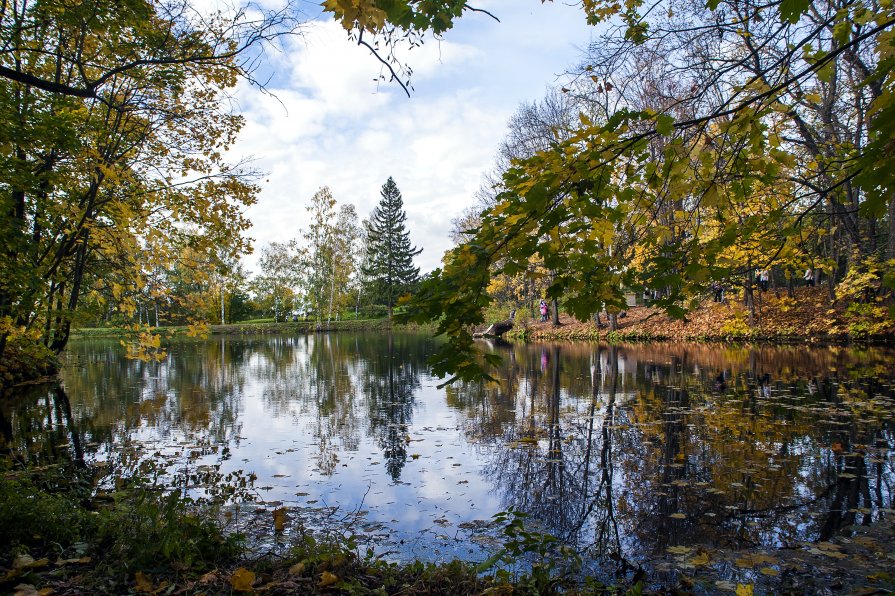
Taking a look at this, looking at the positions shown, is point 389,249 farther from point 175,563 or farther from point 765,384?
point 175,563

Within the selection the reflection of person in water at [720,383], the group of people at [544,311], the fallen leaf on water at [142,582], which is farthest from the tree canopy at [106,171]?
the group of people at [544,311]

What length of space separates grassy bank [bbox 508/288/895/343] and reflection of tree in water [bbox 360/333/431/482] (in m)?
6.40

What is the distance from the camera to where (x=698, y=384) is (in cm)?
1133

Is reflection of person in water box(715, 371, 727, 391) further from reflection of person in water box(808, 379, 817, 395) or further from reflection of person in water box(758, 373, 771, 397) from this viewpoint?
reflection of person in water box(808, 379, 817, 395)

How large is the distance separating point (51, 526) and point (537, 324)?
30085mm

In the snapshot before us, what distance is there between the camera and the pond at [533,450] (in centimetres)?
449

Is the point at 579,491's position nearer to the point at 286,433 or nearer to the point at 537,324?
the point at 286,433

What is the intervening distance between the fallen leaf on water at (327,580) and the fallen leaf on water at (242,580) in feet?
1.27

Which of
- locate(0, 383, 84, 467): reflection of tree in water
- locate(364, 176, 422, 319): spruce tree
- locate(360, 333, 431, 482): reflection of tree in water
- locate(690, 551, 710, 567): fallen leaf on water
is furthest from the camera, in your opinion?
locate(364, 176, 422, 319): spruce tree

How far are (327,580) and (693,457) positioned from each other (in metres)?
4.73

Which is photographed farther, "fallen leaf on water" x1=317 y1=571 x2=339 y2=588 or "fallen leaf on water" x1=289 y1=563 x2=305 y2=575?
"fallen leaf on water" x1=289 y1=563 x2=305 y2=575

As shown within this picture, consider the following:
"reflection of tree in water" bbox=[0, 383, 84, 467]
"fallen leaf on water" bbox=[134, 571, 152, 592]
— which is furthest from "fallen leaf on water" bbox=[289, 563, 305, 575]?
"reflection of tree in water" bbox=[0, 383, 84, 467]

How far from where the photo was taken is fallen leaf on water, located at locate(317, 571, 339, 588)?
121 inches

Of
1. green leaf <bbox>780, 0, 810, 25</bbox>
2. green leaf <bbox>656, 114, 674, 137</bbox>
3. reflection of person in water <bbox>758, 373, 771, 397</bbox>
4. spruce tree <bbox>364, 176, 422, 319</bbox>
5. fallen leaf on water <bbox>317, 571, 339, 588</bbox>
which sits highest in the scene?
spruce tree <bbox>364, 176, 422, 319</bbox>
